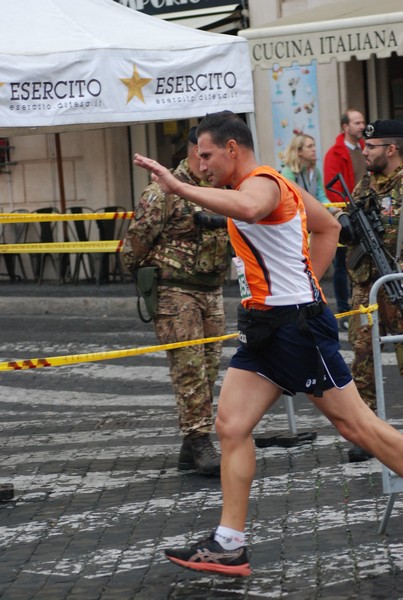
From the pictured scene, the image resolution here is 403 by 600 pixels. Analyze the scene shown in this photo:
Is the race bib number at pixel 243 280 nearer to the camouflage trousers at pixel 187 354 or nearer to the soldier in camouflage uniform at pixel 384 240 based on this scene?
the camouflage trousers at pixel 187 354

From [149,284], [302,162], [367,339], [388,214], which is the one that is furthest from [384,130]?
[302,162]

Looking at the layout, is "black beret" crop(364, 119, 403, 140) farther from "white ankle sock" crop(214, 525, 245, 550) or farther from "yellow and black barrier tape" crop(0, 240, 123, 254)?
"yellow and black barrier tape" crop(0, 240, 123, 254)

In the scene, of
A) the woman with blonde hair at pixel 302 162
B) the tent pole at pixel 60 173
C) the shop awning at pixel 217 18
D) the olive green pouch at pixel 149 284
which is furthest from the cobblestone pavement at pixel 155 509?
the shop awning at pixel 217 18

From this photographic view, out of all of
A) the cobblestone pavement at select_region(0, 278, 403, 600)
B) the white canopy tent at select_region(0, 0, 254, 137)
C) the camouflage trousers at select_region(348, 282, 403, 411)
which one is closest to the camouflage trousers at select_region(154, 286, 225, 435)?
the cobblestone pavement at select_region(0, 278, 403, 600)

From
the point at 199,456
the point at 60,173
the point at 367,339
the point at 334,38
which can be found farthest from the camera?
the point at 60,173

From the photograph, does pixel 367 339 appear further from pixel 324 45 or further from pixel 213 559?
pixel 324 45

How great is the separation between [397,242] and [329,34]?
753 cm

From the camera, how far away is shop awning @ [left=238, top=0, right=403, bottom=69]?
47.7 ft

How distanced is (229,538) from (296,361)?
754 millimetres

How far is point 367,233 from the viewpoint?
7.64 meters

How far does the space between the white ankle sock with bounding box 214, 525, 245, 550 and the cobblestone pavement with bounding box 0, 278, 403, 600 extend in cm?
15

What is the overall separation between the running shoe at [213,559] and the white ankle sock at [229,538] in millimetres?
14

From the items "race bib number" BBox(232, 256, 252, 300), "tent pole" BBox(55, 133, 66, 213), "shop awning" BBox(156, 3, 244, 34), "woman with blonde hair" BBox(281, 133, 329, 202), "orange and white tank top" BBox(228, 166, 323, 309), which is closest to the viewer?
"orange and white tank top" BBox(228, 166, 323, 309)

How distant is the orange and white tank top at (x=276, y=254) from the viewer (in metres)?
5.62
